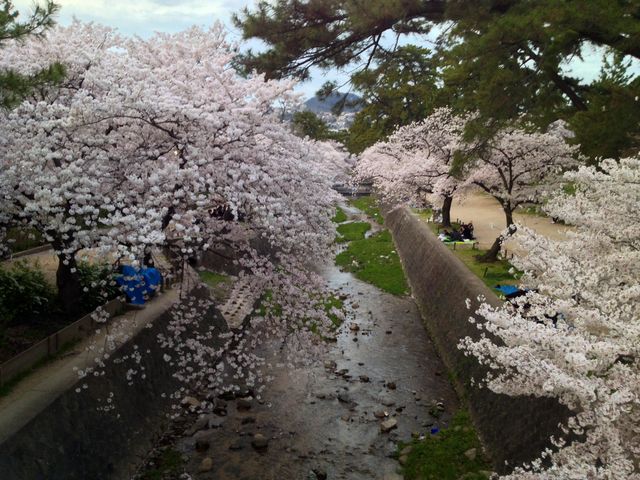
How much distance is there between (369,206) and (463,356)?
4045 centimetres

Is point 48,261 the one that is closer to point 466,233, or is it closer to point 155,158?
point 155,158

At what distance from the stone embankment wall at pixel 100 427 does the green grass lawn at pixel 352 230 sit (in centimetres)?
2210

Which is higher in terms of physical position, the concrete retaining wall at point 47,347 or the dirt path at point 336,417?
the concrete retaining wall at point 47,347

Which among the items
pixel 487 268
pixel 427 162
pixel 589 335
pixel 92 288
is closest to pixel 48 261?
pixel 92 288

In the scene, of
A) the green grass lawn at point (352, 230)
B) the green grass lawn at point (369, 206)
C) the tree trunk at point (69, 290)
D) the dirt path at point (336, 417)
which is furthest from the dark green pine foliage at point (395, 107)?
the tree trunk at point (69, 290)

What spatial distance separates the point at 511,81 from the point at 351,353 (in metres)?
8.89

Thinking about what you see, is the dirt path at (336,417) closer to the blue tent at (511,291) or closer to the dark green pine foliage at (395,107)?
the blue tent at (511,291)

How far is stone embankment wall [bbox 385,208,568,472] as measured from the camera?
27.9 feet

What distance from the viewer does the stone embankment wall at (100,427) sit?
7.36 m

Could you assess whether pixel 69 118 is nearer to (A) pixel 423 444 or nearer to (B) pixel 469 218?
(A) pixel 423 444

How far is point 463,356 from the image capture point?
42.2ft

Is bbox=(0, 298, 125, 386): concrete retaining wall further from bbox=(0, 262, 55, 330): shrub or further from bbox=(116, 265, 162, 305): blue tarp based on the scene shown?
bbox=(0, 262, 55, 330): shrub

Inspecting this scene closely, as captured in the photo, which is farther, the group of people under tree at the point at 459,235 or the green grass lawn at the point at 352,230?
the green grass lawn at the point at 352,230

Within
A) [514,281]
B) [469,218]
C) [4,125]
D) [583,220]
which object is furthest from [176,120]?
[469,218]
